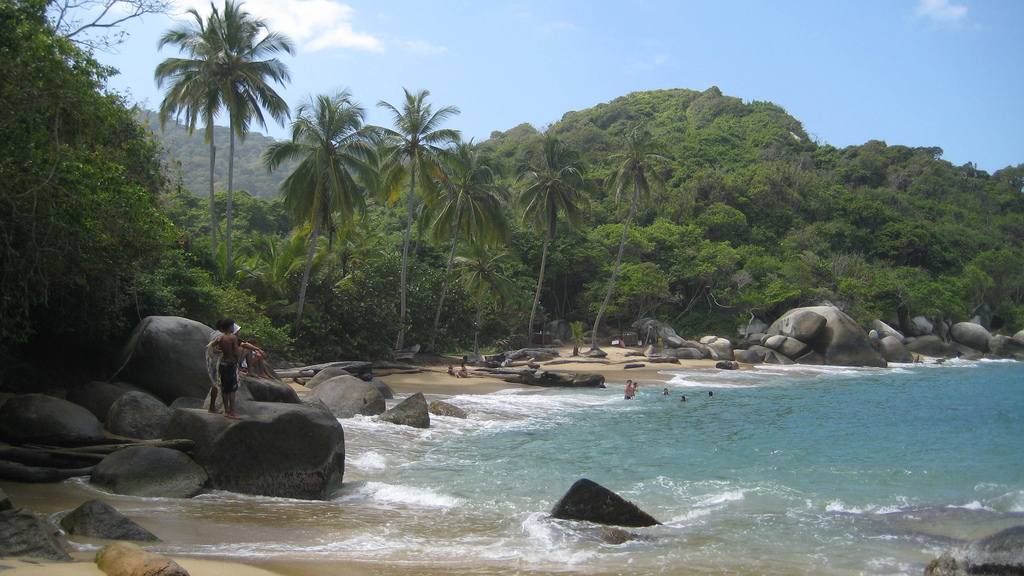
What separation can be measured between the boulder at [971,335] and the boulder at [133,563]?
53612mm

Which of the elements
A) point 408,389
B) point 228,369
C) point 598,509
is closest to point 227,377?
point 228,369

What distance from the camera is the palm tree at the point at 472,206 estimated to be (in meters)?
31.1

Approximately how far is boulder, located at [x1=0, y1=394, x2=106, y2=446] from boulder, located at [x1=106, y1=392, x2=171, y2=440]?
511 mm

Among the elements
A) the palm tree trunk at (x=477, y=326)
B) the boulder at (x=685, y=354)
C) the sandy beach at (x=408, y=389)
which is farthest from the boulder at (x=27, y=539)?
the boulder at (x=685, y=354)

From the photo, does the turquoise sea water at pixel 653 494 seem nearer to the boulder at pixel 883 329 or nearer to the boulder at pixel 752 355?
the boulder at pixel 752 355

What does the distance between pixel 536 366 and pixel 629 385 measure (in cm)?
686

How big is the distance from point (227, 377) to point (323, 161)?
16.4 meters

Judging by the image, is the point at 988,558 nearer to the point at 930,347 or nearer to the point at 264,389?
the point at 264,389

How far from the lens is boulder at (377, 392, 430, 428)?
14.2 metres

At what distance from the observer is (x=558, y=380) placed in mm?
24047

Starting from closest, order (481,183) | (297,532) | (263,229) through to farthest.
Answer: (297,532) < (481,183) < (263,229)

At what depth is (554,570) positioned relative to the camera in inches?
249

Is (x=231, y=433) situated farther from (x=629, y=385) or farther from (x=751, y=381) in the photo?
(x=751, y=381)

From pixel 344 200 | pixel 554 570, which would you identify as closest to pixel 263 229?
pixel 344 200
